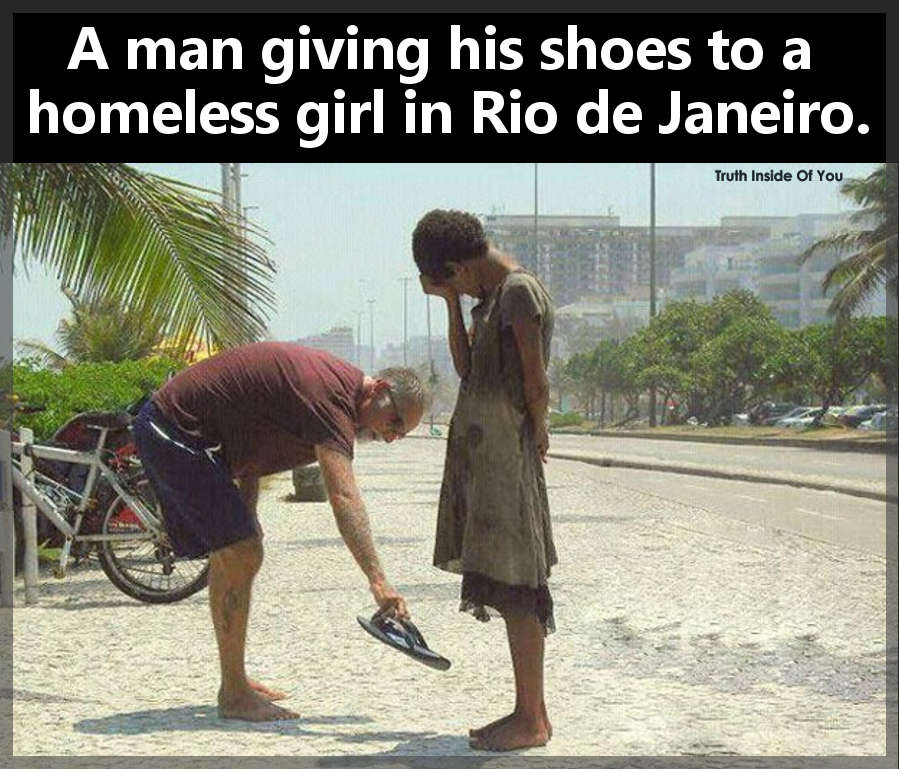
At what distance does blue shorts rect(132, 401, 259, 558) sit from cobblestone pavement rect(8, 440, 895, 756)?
0.67m

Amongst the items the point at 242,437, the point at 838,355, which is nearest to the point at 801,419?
the point at 838,355

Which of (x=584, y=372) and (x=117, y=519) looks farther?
(x=584, y=372)

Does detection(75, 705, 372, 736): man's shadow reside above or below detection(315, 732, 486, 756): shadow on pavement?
below

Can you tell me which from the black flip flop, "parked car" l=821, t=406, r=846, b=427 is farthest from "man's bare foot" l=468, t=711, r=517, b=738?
"parked car" l=821, t=406, r=846, b=427

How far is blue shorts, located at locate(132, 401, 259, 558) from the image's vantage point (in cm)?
615

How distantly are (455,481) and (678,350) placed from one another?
259 feet

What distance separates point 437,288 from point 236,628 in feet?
4.99

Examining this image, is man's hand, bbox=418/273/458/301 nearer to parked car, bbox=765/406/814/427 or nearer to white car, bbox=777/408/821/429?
white car, bbox=777/408/821/429

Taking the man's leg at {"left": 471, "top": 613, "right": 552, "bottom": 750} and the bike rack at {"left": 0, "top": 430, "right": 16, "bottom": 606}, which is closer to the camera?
the man's leg at {"left": 471, "top": 613, "right": 552, "bottom": 750}

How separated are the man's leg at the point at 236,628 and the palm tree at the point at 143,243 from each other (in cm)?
432

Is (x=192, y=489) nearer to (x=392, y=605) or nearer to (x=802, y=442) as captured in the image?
(x=392, y=605)

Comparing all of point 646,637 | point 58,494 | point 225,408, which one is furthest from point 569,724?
point 58,494

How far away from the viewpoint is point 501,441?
559 cm

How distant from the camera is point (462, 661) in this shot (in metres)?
7.70
